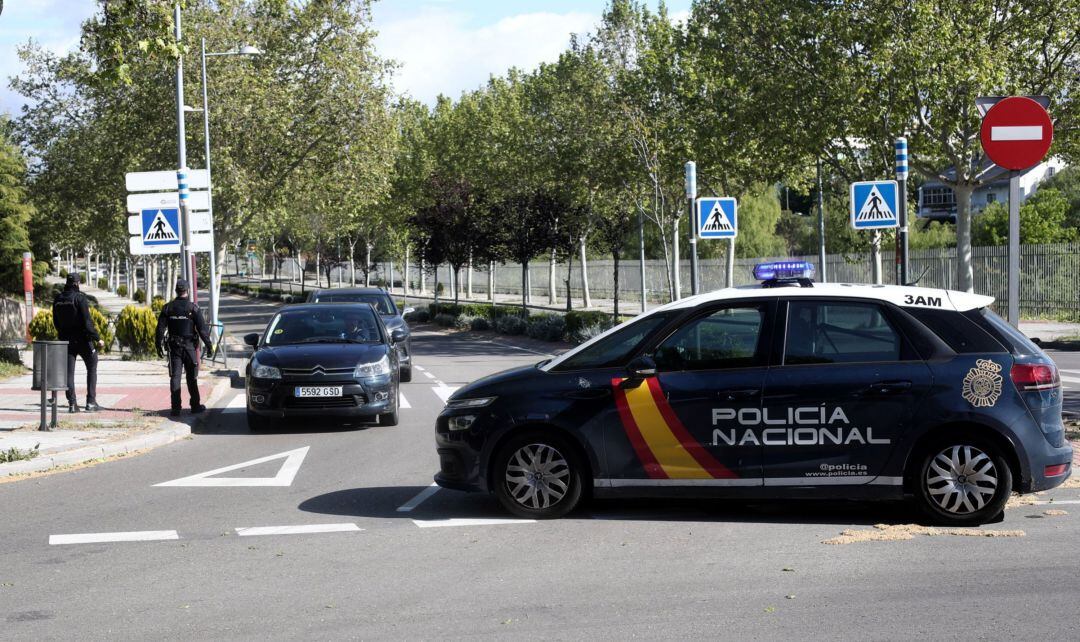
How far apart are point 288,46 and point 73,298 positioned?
3006 centimetres

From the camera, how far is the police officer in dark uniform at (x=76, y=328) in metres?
14.9

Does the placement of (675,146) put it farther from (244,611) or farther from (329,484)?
(244,611)

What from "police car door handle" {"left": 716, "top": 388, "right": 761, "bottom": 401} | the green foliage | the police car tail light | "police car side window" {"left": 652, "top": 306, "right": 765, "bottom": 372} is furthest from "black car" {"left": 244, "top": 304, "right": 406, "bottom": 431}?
the green foliage

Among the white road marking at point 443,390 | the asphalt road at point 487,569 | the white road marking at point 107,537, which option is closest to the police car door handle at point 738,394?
the asphalt road at point 487,569

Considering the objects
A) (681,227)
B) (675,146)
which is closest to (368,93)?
(675,146)

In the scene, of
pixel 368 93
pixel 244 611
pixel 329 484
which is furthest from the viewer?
pixel 368 93

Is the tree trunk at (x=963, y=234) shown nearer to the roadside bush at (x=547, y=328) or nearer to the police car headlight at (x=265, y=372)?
the roadside bush at (x=547, y=328)

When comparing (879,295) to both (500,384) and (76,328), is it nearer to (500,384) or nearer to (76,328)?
(500,384)

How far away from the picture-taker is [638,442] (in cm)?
784

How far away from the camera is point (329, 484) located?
9945 millimetres

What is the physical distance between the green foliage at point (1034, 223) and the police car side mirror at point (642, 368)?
142 feet

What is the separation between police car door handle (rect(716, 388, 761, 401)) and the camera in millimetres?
7723

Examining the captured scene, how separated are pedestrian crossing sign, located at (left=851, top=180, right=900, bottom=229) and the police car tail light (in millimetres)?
7314

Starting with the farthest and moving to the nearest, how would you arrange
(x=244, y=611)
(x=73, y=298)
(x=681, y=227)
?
(x=681, y=227)
(x=73, y=298)
(x=244, y=611)
